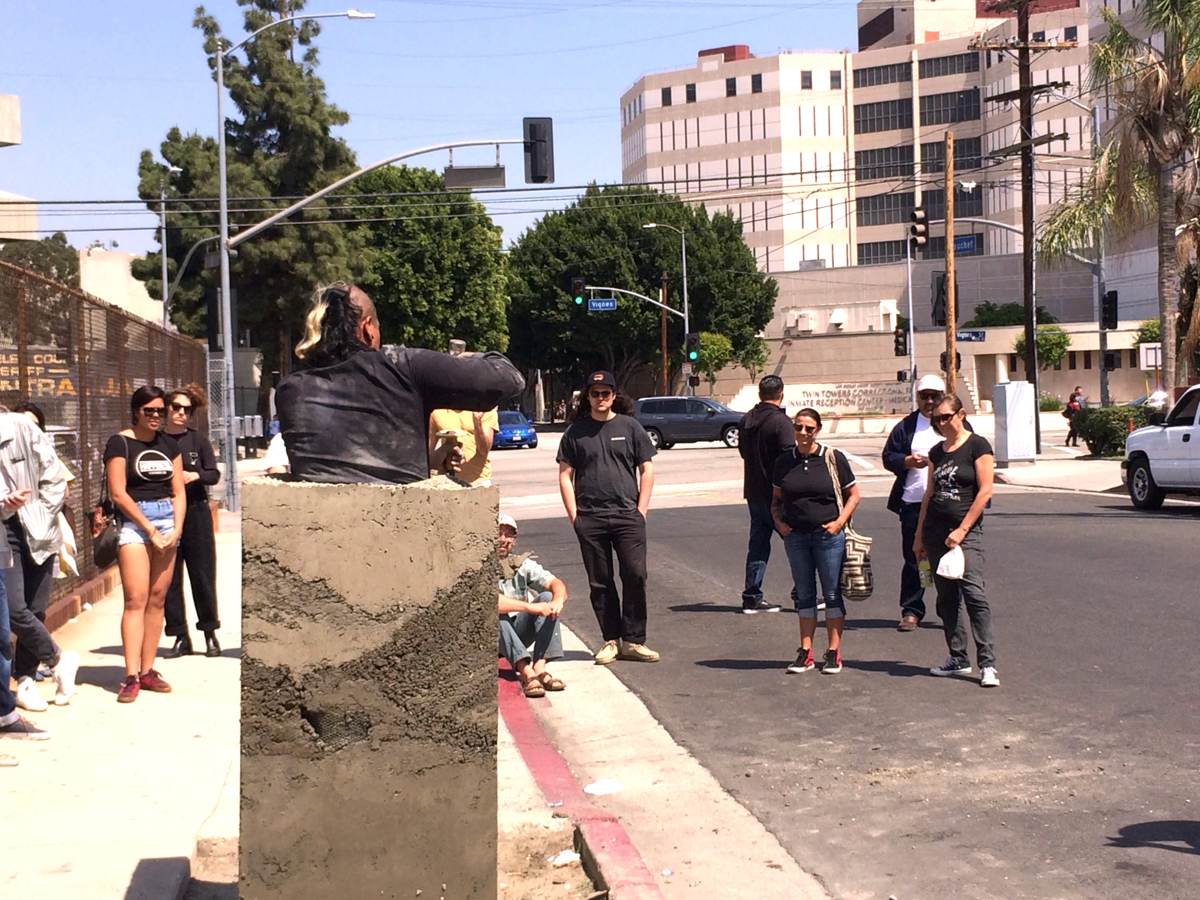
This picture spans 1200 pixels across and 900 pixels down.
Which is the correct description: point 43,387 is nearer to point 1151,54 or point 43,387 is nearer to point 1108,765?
point 1108,765

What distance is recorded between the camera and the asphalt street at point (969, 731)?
219 inches

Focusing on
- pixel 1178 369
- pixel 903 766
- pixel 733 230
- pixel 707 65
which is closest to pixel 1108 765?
pixel 903 766

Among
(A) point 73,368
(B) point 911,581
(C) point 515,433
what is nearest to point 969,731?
(B) point 911,581

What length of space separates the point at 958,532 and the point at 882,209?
9565 centimetres

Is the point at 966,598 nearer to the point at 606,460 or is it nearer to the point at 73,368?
the point at 606,460

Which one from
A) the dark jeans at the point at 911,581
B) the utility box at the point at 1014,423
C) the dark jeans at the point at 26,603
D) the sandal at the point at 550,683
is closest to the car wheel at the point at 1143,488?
the utility box at the point at 1014,423

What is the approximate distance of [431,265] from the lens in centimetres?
6562

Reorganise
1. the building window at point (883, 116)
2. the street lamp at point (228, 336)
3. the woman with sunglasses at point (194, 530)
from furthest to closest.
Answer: the building window at point (883, 116) < the street lamp at point (228, 336) < the woman with sunglasses at point (194, 530)

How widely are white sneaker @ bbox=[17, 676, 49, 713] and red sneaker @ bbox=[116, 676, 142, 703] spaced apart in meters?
0.41

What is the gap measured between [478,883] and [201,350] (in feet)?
70.8

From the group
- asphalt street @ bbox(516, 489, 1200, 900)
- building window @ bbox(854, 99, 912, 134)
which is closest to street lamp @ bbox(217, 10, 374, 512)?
asphalt street @ bbox(516, 489, 1200, 900)

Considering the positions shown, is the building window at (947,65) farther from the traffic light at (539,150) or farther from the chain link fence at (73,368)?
the chain link fence at (73,368)

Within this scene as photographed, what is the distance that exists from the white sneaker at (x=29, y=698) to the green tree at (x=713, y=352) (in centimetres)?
6506

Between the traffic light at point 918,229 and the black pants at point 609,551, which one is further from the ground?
the traffic light at point 918,229
